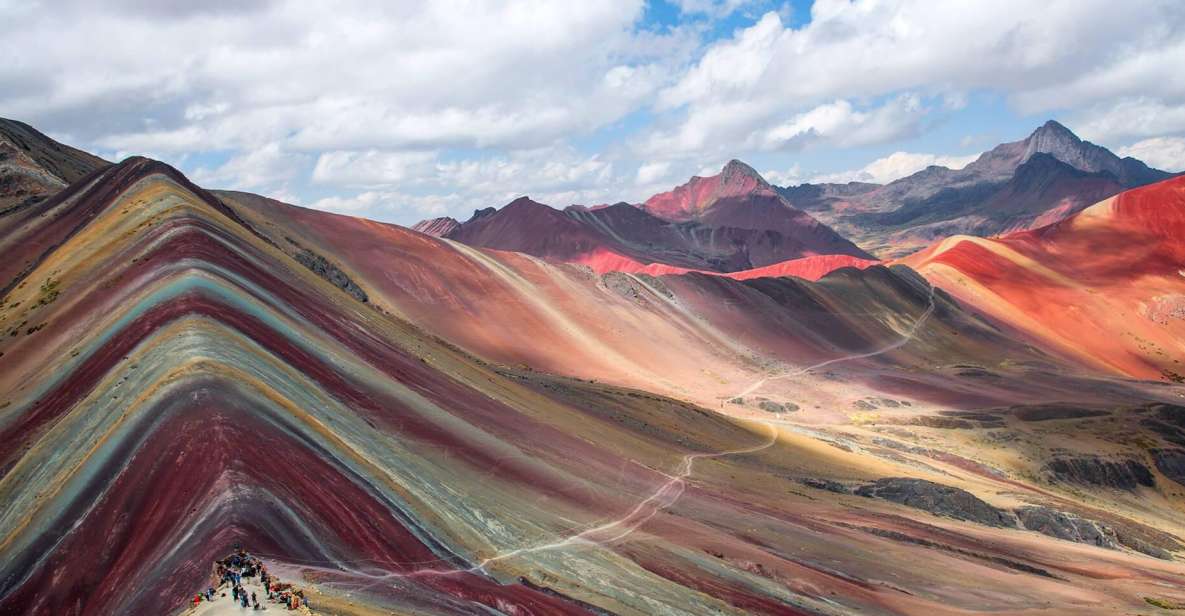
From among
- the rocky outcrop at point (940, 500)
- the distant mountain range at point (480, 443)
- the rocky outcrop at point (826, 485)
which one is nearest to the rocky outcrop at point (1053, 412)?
the distant mountain range at point (480, 443)

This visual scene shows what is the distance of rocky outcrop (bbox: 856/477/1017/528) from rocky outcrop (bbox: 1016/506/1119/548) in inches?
Result: 40.7

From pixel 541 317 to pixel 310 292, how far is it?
45337 millimetres

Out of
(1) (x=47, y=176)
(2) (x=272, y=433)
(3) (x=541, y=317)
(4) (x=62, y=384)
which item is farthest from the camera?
(3) (x=541, y=317)

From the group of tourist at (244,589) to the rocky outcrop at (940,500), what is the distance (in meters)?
44.6

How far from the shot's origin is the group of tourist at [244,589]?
14945 millimetres

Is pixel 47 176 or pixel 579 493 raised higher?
pixel 47 176

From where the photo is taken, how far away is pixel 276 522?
18859 millimetres

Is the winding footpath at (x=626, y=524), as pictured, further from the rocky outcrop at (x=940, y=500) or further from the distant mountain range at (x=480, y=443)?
the rocky outcrop at (x=940, y=500)

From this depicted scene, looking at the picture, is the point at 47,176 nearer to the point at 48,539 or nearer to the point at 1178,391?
the point at 48,539

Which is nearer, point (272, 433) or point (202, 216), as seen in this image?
point (272, 433)

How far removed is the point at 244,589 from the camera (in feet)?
50.2

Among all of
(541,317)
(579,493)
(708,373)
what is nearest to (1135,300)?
(708,373)

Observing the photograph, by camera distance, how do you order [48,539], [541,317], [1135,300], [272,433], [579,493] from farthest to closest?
[1135,300] → [541,317] → [579,493] → [272,433] → [48,539]

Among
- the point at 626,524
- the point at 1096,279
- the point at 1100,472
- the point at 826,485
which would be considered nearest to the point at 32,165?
the point at 626,524
